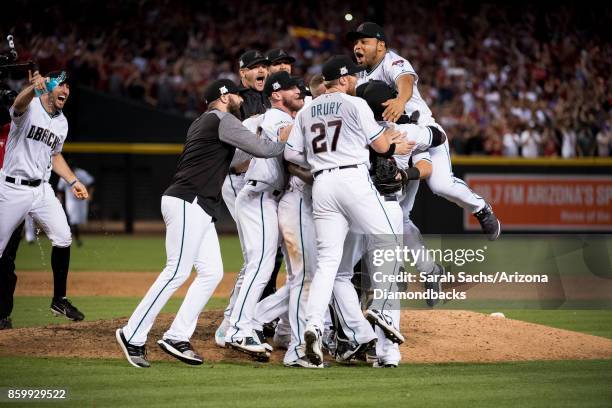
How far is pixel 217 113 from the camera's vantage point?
689 cm

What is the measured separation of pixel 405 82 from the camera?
7.98m

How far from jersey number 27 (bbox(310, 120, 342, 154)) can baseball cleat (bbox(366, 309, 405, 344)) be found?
1154mm

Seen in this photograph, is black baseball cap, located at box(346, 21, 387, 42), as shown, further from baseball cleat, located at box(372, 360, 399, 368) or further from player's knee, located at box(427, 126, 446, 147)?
baseball cleat, located at box(372, 360, 399, 368)

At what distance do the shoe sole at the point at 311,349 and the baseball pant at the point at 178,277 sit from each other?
2.59ft

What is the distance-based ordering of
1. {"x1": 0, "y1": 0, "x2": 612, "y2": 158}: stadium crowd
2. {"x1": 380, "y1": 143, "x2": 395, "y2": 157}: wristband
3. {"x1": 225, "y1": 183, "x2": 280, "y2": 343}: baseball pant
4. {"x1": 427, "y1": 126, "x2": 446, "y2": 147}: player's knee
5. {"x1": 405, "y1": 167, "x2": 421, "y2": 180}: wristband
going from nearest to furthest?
{"x1": 380, "y1": 143, "x2": 395, "y2": 157}: wristband, {"x1": 225, "y1": 183, "x2": 280, "y2": 343}: baseball pant, {"x1": 405, "y1": 167, "x2": 421, "y2": 180}: wristband, {"x1": 427, "y1": 126, "x2": 446, "y2": 147}: player's knee, {"x1": 0, "y1": 0, "x2": 612, "y2": 158}: stadium crowd

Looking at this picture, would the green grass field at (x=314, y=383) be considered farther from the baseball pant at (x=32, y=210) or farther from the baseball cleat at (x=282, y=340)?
the baseball pant at (x=32, y=210)

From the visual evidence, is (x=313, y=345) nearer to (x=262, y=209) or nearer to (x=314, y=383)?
(x=314, y=383)

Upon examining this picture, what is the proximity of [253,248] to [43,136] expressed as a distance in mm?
2596

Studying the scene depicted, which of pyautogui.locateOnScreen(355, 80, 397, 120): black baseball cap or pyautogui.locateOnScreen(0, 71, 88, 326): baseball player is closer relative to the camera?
pyautogui.locateOnScreen(355, 80, 397, 120): black baseball cap

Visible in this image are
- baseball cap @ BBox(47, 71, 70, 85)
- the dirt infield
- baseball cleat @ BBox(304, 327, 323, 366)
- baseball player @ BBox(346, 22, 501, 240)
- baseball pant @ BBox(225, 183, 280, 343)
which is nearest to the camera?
baseball cleat @ BBox(304, 327, 323, 366)

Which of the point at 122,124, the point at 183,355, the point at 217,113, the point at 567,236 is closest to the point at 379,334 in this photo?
the point at 183,355

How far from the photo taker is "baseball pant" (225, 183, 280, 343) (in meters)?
7.05

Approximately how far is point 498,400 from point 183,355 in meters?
2.27

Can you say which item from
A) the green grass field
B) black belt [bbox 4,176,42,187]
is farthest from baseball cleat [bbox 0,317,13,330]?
the green grass field
